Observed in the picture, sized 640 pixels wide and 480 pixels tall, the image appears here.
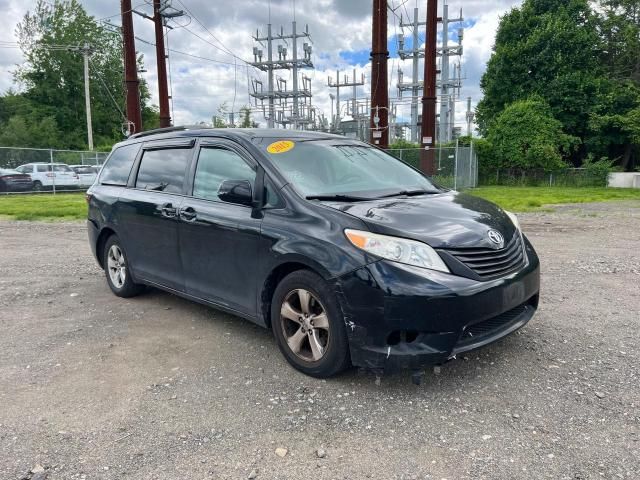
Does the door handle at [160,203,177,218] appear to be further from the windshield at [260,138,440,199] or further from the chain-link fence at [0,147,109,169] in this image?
the chain-link fence at [0,147,109,169]

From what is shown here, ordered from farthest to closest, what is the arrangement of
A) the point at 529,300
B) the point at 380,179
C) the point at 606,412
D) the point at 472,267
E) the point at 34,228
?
1. the point at 34,228
2. the point at 380,179
3. the point at 529,300
4. the point at 472,267
5. the point at 606,412

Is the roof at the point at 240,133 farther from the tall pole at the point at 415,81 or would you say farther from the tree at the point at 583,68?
the tall pole at the point at 415,81

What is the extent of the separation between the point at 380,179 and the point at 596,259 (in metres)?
4.49

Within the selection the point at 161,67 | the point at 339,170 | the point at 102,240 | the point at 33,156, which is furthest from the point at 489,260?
the point at 33,156

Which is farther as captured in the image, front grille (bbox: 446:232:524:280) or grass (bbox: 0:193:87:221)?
grass (bbox: 0:193:87:221)

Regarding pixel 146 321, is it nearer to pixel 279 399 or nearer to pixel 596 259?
pixel 279 399

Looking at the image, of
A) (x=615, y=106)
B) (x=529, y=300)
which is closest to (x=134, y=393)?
(x=529, y=300)

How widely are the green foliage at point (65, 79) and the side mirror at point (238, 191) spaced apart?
46085mm

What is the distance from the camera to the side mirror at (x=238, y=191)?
3.70 metres

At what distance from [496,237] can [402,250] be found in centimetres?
78

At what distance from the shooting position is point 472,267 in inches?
123

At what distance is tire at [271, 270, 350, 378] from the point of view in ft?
10.4

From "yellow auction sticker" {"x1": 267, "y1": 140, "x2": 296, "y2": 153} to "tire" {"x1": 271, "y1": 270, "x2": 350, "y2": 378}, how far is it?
1127 millimetres

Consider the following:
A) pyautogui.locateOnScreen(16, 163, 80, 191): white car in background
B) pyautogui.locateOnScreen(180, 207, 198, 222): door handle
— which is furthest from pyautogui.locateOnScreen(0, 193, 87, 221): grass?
pyautogui.locateOnScreen(180, 207, 198, 222): door handle
